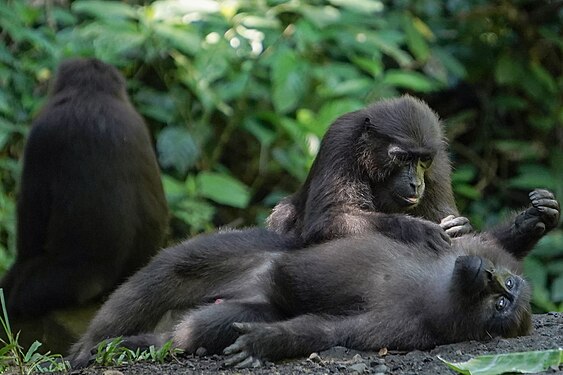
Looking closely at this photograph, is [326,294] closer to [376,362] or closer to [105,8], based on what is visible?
[376,362]

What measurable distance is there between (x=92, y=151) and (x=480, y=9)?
5685mm

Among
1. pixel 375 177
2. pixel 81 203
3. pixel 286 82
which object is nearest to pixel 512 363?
pixel 375 177

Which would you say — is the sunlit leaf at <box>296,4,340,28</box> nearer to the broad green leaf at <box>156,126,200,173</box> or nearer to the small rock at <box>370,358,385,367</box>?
the broad green leaf at <box>156,126,200,173</box>

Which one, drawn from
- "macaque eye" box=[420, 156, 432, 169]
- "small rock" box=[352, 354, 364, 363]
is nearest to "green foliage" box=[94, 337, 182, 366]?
"small rock" box=[352, 354, 364, 363]

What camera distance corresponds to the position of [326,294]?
4.63m

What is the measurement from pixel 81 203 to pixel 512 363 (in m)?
4.39

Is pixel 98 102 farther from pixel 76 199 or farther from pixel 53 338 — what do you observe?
pixel 53 338

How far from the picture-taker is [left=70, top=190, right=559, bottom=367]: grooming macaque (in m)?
4.40

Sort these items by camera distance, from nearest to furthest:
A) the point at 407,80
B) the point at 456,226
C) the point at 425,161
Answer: the point at 456,226
the point at 425,161
the point at 407,80

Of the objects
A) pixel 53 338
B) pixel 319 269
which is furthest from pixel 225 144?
pixel 319 269

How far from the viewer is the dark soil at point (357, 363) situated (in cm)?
410

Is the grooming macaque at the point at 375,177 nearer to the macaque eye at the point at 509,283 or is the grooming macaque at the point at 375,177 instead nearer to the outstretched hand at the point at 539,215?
the outstretched hand at the point at 539,215

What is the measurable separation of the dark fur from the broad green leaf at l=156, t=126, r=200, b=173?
2.22 metres

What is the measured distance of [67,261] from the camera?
7574mm
